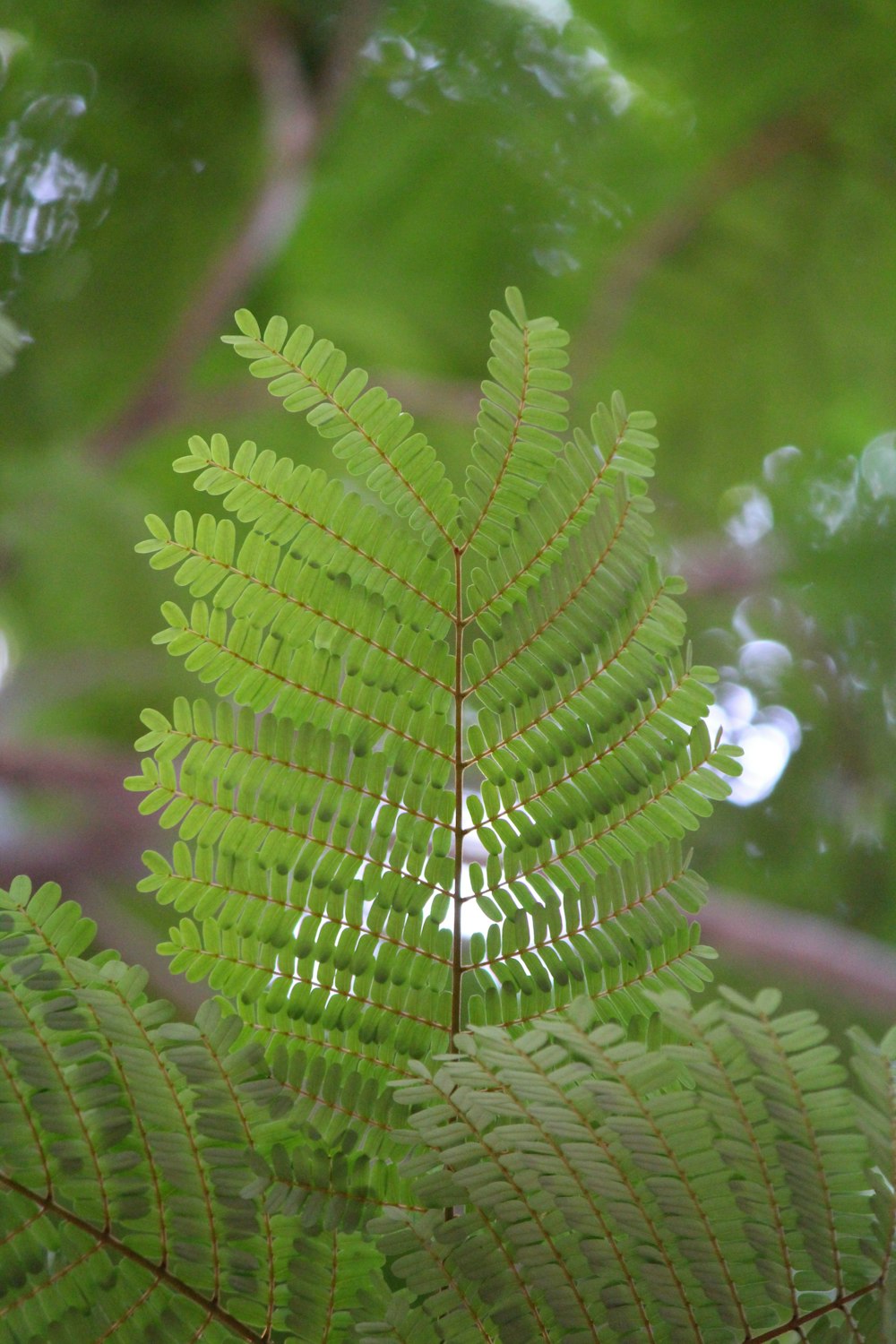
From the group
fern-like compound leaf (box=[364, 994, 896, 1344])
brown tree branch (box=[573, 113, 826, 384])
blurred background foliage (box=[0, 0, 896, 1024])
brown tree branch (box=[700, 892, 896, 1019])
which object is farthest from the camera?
brown tree branch (box=[573, 113, 826, 384])

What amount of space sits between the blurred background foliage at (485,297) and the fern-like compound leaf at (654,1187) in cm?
124

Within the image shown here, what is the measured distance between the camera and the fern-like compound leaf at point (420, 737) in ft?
1.13

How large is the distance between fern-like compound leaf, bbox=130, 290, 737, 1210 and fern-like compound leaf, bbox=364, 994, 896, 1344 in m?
0.04

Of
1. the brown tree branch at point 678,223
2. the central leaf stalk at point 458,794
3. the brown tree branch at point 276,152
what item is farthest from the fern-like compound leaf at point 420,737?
the brown tree branch at point 678,223

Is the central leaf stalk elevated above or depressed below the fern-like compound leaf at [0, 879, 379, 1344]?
above

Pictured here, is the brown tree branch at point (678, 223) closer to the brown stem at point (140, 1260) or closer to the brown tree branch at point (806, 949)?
the brown tree branch at point (806, 949)

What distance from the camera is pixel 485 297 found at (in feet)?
6.72

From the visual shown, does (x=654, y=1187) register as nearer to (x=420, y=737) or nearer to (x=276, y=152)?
(x=420, y=737)

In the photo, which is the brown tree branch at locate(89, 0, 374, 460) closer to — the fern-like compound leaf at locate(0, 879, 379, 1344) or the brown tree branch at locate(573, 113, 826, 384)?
the brown tree branch at locate(573, 113, 826, 384)

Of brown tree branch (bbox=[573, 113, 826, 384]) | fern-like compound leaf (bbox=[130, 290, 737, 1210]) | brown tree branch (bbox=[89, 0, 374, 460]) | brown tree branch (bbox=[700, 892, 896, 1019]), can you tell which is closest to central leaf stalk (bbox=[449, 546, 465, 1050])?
fern-like compound leaf (bbox=[130, 290, 737, 1210])

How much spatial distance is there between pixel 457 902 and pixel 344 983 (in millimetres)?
44

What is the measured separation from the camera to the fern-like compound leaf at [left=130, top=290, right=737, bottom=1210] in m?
0.34

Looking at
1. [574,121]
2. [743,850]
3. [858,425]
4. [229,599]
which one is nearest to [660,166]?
[574,121]

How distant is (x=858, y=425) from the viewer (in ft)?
7.38
